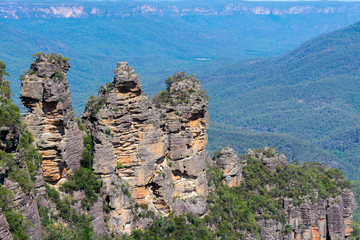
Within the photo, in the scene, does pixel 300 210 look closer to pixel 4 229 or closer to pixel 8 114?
pixel 8 114

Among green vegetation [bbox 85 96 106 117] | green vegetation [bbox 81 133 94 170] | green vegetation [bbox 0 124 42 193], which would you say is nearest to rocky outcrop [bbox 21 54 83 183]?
green vegetation [bbox 0 124 42 193]

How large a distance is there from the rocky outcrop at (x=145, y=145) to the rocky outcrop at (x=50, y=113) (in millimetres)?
2339

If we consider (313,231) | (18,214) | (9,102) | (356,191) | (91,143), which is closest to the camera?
(18,214)

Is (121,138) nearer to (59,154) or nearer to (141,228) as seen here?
(59,154)

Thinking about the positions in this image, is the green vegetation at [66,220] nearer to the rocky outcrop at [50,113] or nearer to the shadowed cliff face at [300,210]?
the rocky outcrop at [50,113]

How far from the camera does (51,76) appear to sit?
33250mm

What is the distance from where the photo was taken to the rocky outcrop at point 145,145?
116 ft

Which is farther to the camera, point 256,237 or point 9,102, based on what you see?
point 256,237

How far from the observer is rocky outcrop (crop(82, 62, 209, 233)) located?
1395 inches

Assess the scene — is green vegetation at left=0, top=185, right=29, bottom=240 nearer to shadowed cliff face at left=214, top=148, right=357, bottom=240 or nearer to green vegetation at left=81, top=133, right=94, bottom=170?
green vegetation at left=81, top=133, right=94, bottom=170

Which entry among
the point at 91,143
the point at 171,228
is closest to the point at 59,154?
the point at 91,143

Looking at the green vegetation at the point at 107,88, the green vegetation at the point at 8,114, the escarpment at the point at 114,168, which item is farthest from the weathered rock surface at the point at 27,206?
the green vegetation at the point at 107,88

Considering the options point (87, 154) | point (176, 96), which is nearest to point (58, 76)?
point (87, 154)

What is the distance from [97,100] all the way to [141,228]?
1039 cm
